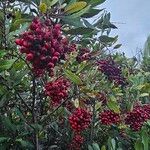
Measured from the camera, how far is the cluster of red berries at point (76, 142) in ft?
13.2

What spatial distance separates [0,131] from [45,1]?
155cm

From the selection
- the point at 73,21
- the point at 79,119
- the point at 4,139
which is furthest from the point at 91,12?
the point at 4,139

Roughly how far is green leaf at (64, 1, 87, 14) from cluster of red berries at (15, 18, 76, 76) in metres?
0.41

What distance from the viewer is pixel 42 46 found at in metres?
2.40

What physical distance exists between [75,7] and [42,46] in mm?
587

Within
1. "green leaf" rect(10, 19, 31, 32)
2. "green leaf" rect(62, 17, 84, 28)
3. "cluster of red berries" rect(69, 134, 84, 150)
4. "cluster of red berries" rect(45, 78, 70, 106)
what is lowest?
"cluster of red berries" rect(69, 134, 84, 150)

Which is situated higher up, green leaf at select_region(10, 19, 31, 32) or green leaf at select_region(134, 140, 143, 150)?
green leaf at select_region(10, 19, 31, 32)

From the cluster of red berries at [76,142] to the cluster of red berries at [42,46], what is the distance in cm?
163

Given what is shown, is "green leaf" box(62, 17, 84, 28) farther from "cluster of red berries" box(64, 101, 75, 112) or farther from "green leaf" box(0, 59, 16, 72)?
"cluster of red berries" box(64, 101, 75, 112)

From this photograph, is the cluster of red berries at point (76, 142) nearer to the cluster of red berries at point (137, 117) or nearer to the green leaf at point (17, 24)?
the cluster of red berries at point (137, 117)

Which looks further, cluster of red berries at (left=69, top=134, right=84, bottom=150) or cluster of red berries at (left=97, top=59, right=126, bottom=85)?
cluster of red berries at (left=97, top=59, right=126, bottom=85)

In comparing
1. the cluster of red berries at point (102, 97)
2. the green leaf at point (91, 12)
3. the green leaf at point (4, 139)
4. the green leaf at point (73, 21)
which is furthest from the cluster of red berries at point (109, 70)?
the green leaf at point (73, 21)

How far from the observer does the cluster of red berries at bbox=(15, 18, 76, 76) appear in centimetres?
237

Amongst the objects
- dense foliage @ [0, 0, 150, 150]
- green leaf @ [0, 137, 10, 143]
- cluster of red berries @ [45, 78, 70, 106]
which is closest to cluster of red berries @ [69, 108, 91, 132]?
dense foliage @ [0, 0, 150, 150]
